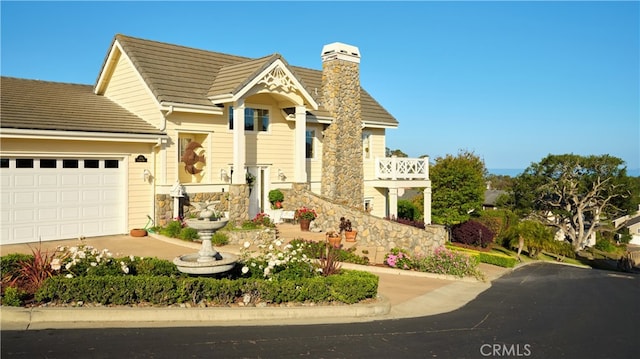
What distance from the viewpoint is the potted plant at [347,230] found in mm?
19394

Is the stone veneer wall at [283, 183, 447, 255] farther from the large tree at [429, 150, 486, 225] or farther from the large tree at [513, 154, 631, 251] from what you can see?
the large tree at [513, 154, 631, 251]

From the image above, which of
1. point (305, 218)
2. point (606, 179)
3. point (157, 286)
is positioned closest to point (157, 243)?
point (305, 218)

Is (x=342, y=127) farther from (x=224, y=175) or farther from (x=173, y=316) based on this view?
(x=173, y=316)

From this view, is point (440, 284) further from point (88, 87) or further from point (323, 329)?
point (88, 87)

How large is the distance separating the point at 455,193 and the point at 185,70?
52.7 ft

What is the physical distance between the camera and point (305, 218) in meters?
20.8

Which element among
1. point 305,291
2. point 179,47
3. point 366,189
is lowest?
point 305,291

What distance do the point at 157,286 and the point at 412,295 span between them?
19.6 ft

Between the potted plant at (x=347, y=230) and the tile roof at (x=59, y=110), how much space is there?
7613 millimetres

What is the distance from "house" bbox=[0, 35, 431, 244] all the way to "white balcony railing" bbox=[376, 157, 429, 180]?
0.06 m

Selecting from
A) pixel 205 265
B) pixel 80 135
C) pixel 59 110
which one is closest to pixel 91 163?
pixel 80 135

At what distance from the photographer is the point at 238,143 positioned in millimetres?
20203

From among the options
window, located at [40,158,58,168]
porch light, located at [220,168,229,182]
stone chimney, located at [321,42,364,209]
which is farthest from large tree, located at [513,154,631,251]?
window, located at [40,158,58,168]

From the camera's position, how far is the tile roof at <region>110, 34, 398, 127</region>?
19375mm
